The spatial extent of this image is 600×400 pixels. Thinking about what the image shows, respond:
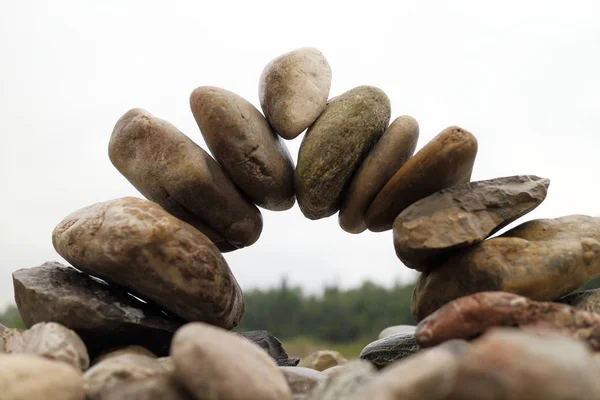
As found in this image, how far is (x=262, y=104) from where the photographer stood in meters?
4.73

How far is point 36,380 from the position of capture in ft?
7.94

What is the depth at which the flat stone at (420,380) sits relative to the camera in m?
1.99

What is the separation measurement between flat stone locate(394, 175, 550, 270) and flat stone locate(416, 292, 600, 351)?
2.54 ft

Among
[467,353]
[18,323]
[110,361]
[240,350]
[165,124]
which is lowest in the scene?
[18,323]

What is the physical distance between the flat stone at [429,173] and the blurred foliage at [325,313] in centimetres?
661

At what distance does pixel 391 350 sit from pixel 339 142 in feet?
5.17

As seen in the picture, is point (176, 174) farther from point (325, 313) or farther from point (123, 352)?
point (325, 313)

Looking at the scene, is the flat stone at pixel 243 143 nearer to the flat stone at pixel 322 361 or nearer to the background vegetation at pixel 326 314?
the flat stone at pixel 322 361

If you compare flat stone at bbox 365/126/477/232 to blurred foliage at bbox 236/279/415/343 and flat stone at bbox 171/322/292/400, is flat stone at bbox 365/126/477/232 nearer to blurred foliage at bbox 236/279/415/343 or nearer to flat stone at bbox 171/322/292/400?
flat stone at bbox 171/322/292/400

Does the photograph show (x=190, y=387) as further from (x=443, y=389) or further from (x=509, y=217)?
(x=509, y=217)

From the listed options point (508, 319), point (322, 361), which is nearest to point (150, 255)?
point (508, 319)

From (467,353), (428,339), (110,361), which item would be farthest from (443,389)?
(110,361)

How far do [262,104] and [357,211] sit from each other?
3.66 feet

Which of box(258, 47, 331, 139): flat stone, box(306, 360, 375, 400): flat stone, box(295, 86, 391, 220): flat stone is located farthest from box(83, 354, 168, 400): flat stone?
box(258, 47, 331, 139): flat stone
